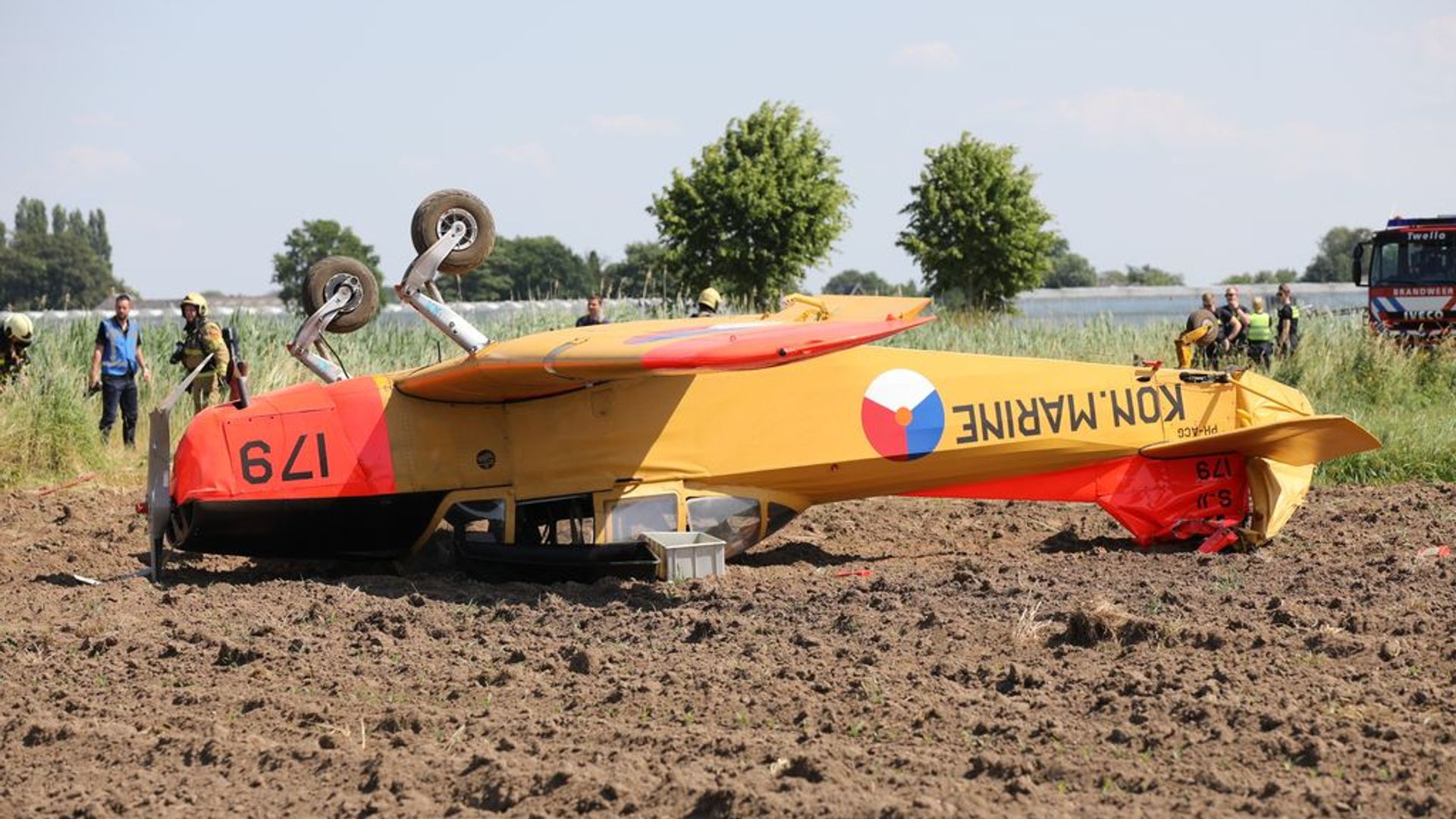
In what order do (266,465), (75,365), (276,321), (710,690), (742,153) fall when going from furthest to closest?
(742,153) → (276,321) → (75,365) → (266,465) → (710,690)

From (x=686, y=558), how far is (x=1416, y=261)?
19452mm

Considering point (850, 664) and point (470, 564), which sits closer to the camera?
point (850, 664)

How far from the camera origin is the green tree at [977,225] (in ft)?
111

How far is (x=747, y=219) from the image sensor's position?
93.3ft

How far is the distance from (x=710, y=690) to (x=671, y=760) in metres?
0.84

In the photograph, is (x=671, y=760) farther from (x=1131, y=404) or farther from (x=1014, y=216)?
(x=1014, y=216)

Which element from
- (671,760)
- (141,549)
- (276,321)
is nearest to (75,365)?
(276,321)

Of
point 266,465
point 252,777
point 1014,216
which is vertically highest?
point 1014,216

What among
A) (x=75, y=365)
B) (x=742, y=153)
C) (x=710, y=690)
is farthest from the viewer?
(x=742, y=153)

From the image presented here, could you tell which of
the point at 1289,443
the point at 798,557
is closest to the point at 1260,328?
the point at 1289,443

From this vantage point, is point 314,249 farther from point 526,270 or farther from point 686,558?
point 686,558

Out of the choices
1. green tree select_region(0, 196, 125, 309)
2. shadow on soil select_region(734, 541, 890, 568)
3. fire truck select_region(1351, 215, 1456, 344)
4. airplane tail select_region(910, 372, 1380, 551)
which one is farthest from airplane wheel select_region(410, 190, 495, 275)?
green tree select_region(0, 196, 125, 309)

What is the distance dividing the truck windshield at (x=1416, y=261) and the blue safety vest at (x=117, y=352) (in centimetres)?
1879

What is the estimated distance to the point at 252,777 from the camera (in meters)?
5.16
